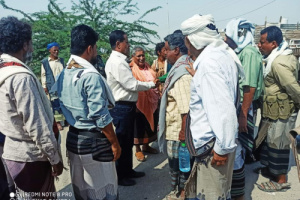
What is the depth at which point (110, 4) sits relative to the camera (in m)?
7.75

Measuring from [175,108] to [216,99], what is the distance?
38.8 inches

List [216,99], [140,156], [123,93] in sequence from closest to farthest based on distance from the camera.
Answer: [216,99], [123,93], [140,156]

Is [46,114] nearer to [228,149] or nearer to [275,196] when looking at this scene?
[228,149]

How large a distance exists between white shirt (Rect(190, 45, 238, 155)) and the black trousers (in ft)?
5.20

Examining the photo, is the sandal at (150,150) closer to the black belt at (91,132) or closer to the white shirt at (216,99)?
the black belt at (91,132)

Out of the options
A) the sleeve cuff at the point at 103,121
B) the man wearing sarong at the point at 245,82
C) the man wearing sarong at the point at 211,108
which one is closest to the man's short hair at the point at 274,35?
the man wearing sarong at the point at 245,82

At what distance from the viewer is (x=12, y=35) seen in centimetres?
191

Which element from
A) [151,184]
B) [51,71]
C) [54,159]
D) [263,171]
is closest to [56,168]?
[54,159]

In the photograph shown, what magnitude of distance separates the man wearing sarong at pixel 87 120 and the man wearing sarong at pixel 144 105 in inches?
64.5

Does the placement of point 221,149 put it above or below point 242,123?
above

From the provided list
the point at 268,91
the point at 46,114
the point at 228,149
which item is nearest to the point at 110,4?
the point at 268,91

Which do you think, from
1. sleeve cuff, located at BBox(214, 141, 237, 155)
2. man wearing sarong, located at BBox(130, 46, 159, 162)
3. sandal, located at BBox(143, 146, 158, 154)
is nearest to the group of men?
sleeve cuff, located at BBox(214, 141, 237, 155)

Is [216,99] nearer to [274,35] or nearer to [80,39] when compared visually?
[80,39]

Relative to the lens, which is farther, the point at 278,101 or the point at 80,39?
the point at 278,101
